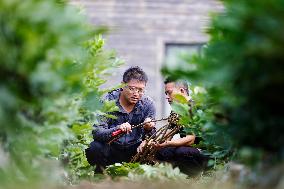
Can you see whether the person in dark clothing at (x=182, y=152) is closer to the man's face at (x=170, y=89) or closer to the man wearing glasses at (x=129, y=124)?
the man's face at (x=170, y=89)

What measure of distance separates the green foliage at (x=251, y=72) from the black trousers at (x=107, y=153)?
4.69 metres

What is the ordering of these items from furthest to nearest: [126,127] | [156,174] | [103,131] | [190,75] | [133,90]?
[133,90] < [103,131] < [126,127] < [156,174] < [190,75]

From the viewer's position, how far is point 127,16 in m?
19.4

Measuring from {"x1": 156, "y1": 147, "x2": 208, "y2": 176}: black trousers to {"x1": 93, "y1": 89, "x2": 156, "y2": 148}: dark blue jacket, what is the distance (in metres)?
0.46

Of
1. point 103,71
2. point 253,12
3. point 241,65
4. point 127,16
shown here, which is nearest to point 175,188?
point 241,65

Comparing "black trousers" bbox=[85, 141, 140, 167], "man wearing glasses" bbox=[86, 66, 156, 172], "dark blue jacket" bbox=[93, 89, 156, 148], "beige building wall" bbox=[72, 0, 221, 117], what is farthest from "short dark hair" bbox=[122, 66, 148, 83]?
"beige building wall" bbox=[72, 0, 221, 117]

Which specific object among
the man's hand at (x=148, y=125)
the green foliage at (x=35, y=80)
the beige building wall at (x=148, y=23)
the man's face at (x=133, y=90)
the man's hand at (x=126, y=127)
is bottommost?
the beige building wall at (x=148, y=23)

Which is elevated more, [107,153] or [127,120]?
[127,120]

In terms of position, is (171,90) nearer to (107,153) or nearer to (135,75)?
(135,75)

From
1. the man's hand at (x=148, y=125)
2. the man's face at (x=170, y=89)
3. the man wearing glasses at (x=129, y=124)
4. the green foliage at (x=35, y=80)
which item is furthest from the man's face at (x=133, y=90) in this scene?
the green foliage at (x=35, y=80)

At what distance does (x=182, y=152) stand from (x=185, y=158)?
2.7 inches

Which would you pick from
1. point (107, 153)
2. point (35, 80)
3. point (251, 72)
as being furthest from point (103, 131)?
point (251, 72)

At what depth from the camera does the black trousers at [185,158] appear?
9.05 meters

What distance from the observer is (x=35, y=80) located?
15.1 ft
